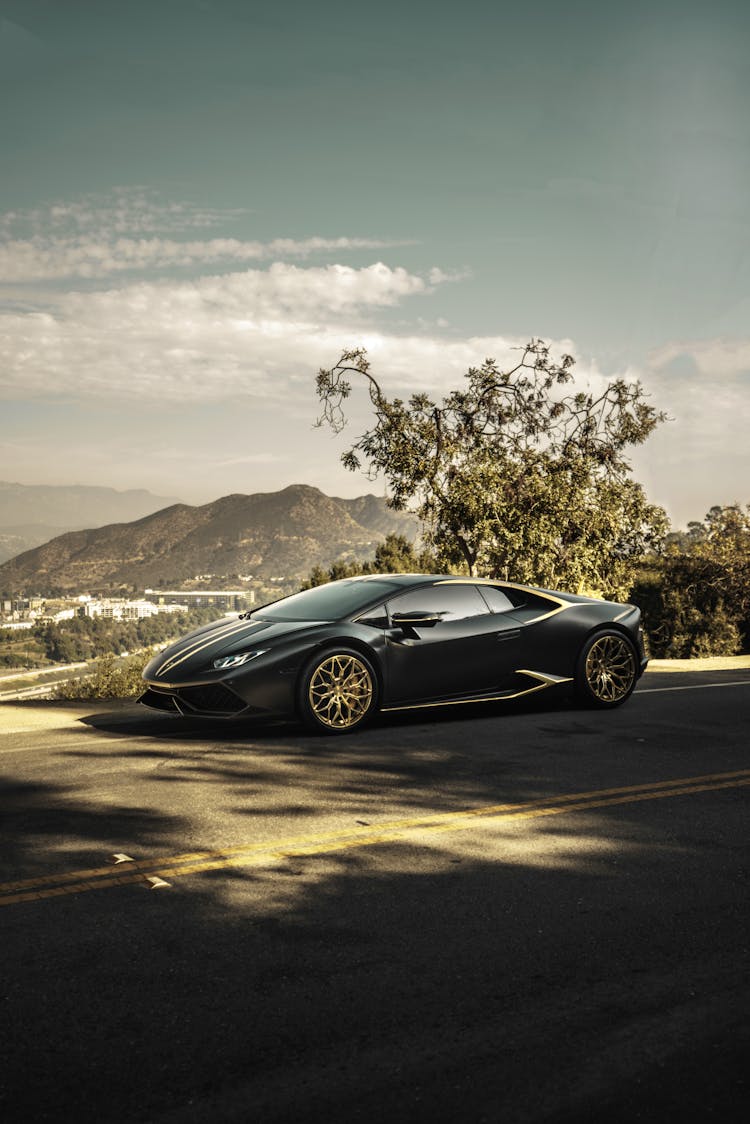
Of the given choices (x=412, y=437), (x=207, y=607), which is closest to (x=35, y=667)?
(x=207, y=607)

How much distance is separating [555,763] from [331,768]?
5.29ft

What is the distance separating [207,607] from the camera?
131250 millimetres

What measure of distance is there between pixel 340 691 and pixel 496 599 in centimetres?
192

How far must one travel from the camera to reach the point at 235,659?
813 cm

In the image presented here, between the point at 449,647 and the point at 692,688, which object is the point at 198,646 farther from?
A: the point at 692,688

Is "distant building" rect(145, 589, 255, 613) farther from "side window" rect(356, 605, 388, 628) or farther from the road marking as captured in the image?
"side window" rect(356, 605, 388, 628)

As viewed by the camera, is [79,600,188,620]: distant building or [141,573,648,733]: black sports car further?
[79,600,188,620]: distant building

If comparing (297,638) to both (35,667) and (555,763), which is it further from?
(35,667)

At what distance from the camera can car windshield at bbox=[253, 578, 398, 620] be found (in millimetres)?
8836

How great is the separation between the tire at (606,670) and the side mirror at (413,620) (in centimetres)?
166

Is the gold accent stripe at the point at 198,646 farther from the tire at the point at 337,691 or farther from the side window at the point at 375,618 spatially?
the side window at the point at 375,618

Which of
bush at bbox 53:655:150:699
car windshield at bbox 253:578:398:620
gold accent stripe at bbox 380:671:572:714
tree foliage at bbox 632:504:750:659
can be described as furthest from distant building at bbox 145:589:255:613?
gold accent stripe at bbox 380:671:572:714

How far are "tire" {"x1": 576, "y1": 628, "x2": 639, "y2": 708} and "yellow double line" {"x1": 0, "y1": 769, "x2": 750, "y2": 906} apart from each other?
266 cm

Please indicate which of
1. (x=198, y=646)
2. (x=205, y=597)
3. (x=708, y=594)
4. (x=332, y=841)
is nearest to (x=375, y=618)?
(x=198, y=646)
